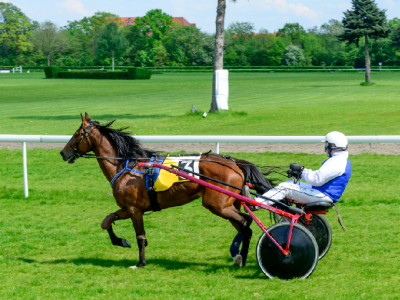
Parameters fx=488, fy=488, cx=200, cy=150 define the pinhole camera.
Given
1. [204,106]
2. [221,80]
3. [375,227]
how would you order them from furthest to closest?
1. [204,106]
2. [221,80]
3. [375,227]

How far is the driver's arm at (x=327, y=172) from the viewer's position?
4629 mm

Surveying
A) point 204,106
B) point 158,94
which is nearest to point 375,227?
point 204,106

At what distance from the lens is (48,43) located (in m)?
90.4

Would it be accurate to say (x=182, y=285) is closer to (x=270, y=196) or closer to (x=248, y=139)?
(x=270, y=196)

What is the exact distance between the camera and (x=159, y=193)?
5.06m

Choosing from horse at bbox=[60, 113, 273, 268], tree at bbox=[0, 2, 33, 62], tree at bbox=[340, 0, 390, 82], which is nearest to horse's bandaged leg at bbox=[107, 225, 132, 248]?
horse at bbox=[60, 113, 273, 268]

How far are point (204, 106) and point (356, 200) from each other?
17.5 m

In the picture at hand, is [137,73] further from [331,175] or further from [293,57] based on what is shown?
[331,175]

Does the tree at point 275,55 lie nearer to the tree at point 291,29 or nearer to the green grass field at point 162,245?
the tree at point 291,29

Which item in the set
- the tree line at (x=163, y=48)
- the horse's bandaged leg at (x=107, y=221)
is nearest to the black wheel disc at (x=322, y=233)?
the horse's bandaged leg at (x=107, y=221)

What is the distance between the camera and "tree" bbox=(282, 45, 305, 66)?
83.9 m

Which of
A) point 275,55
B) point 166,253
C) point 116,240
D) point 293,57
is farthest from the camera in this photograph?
point 275,55

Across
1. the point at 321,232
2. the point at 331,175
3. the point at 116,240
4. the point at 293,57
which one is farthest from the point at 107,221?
the point at 293,57

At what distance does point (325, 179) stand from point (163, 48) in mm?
86002
